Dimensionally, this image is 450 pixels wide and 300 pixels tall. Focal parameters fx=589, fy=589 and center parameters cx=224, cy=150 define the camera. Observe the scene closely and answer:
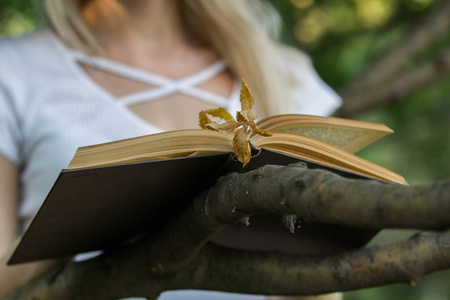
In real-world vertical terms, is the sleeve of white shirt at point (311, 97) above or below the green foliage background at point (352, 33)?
below

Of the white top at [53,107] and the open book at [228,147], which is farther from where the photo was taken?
the white top at [53,107]

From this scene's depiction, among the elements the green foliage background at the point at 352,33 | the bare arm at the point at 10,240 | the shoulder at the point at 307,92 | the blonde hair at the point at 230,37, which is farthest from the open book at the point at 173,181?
the green foliage background at the point at 352,33

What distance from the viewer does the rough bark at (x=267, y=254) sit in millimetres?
553

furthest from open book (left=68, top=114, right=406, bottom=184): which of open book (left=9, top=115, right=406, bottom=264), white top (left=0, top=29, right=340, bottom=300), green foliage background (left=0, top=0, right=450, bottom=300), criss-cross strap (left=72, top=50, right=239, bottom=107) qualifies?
green foliage background (left=0, top=0, right=450, bottom=300)

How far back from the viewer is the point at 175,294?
1582 millimetres

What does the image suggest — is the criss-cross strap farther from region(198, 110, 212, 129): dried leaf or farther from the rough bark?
region(198, 110, 212, 129): dried leaf

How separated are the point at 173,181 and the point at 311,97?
127 cm

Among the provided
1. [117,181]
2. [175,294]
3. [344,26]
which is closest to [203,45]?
[175,294]

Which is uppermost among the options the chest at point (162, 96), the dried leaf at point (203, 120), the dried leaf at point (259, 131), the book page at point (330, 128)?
the chest at point (162, 96)

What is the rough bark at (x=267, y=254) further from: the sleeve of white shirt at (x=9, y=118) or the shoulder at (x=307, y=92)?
the shoulder at (x=307, y=92)

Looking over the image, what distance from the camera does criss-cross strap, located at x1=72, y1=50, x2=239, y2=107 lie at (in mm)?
1724

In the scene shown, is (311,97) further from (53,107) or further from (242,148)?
(242,148)

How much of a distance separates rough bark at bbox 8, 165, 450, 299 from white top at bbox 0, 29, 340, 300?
1.56ft

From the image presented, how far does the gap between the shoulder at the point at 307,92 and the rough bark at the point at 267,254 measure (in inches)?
38.7
